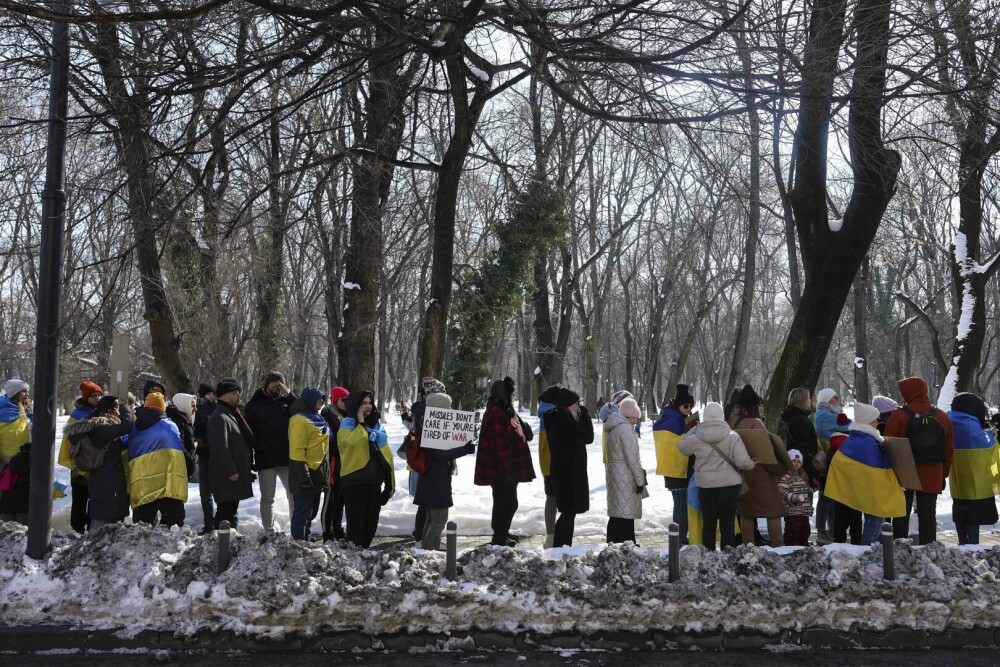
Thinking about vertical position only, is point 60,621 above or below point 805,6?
Answer: below

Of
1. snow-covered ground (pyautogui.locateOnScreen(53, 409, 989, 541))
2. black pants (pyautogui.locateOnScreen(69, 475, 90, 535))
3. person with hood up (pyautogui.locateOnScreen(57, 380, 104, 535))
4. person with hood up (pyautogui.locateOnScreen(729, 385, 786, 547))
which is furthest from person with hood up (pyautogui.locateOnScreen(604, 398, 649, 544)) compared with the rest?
black pants (pyautogui.locateOnScreen(69, 475, 90, 535))

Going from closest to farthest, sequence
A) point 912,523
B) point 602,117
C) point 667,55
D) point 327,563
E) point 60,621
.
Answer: point 60,621, point 327,563, point 667,55, point 602,117, point 912,523

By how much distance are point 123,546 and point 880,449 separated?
23.4 feet

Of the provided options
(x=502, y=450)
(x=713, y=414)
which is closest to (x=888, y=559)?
(x=713, y=414)

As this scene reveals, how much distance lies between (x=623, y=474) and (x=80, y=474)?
5662 millimetres

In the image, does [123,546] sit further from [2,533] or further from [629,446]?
[629,446]

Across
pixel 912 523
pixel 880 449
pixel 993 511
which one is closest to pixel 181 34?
pixel 880 449

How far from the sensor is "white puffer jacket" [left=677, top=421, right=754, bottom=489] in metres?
7.65

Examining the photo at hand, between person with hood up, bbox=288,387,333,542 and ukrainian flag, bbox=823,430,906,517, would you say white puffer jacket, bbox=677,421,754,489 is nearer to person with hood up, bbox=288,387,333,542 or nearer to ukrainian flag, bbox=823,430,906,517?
ukrainian flag, bbox=823,430,906,517

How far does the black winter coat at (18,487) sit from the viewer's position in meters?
8.30

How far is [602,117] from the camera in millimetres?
8688

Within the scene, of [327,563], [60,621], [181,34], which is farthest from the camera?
[181,34]

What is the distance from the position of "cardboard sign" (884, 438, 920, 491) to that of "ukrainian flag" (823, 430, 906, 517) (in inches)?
2.2

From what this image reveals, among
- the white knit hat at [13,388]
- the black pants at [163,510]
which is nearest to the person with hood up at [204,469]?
the black pants at [163,510]
